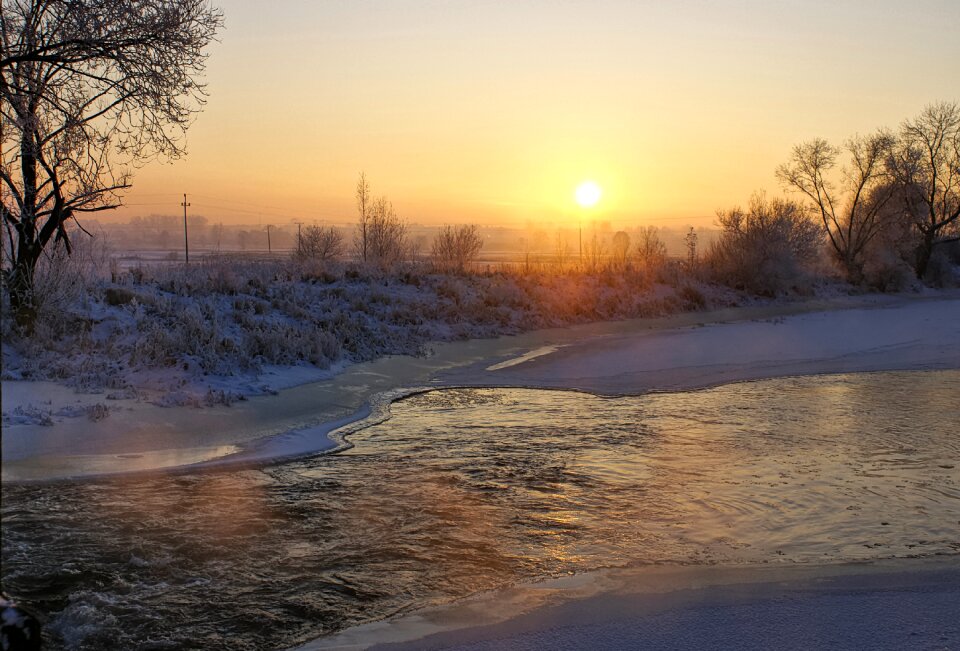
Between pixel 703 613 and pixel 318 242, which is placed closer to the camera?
pixel 703 613

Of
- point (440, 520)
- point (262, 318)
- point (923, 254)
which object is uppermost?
point (923, 254)

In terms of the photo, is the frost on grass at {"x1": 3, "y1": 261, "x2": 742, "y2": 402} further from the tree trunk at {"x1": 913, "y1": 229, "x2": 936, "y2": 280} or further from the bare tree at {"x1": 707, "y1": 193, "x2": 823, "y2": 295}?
the tree trunk at {"x1": 913, "y1": 229, "x2": 936, "y2": 280}

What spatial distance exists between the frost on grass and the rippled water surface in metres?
4.24

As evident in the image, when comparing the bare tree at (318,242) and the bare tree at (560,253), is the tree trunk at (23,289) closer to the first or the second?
the bare tree at (560,253)

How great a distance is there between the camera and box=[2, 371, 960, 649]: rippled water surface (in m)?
5.57

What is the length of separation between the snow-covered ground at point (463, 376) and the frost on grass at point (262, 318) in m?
0.65

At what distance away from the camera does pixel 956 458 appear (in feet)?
30.5

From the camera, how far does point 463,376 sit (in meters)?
16.4

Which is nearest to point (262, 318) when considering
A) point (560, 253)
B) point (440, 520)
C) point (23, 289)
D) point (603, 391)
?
point (23, 289)

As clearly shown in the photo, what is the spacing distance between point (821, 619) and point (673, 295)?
93.6 feet

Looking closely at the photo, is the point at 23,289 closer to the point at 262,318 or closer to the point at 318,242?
the point at 262,318

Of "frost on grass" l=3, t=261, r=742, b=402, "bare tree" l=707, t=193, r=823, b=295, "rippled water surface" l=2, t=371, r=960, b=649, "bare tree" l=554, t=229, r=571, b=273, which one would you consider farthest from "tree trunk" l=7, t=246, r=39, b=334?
"bare tree" l=707, t=193, r=823, b=295

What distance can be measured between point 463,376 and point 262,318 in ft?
15.0

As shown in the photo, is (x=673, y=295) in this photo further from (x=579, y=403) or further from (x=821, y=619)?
(x=821, y=619)
